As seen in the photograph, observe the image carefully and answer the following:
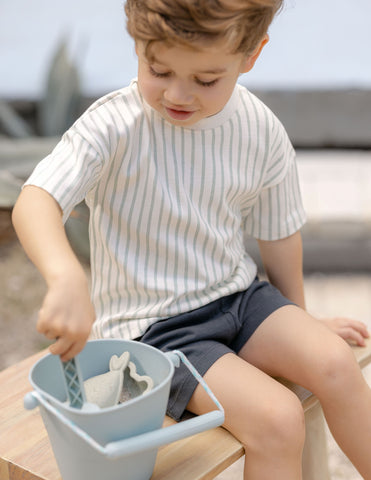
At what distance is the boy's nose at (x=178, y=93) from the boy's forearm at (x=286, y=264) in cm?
35

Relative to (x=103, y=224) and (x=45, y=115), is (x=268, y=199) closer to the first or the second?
(x=103, y=224)

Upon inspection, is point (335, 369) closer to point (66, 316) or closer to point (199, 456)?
point (199, 456)

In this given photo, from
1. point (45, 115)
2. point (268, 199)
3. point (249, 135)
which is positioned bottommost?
point (45, 115)

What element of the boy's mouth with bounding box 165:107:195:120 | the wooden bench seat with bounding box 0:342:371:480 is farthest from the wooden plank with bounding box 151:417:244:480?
the boy's mouth with bounding box 165:107:195:120

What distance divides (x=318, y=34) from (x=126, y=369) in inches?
83.3

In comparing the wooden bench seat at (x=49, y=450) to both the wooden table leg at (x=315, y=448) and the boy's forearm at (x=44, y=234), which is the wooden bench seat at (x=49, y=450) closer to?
the wooden table leg at (x=315, y=448)

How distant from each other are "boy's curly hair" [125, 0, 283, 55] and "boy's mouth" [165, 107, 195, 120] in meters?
0.09

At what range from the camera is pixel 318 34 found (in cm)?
265

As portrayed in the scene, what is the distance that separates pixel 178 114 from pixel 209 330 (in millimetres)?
284

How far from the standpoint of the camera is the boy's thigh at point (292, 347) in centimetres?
93

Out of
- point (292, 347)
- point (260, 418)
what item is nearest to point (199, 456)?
point (260, 418)

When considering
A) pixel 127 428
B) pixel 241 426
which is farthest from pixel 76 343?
pixel 241 426

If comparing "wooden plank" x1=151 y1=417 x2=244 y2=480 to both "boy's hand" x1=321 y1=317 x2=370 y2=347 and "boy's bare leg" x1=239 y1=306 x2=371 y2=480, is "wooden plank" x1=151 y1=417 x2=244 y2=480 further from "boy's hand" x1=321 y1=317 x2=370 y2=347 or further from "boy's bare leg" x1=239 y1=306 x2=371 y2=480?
"boy's hand" x1=321 y1=317 x2=370 y2=347

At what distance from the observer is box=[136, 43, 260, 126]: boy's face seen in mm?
806
